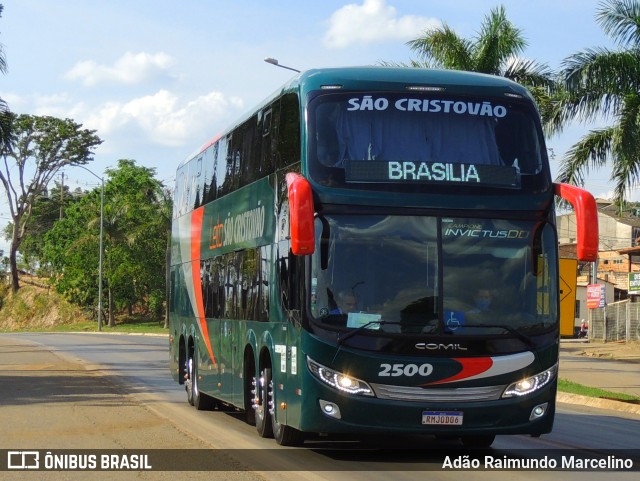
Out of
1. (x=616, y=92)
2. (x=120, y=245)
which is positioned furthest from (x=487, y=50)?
(x=120, y=245)

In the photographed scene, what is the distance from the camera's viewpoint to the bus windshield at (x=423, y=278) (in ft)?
38.8

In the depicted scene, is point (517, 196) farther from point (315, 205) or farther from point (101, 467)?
point (101, 467)

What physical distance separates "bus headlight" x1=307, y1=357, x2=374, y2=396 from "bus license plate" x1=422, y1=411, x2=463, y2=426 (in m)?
0.58

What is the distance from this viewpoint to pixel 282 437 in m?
13.5

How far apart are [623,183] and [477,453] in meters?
15.4

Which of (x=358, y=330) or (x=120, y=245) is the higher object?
(x=120, y=245)

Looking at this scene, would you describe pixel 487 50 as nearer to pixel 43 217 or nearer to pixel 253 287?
pixel 253 287

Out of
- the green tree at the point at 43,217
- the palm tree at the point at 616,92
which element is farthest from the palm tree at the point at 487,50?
the green tree at the point at 43,217

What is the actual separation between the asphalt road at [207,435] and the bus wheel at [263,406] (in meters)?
0.15

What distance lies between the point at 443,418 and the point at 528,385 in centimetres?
96

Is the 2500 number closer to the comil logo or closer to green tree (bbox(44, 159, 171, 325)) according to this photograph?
the comil logo

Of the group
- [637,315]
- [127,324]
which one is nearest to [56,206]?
[127,324]

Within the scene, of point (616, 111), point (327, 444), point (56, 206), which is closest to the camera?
point (327, 444)

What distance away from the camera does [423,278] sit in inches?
467
